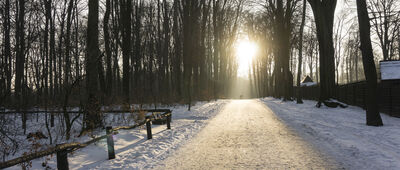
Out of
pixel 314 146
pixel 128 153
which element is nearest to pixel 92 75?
pixel 128 153

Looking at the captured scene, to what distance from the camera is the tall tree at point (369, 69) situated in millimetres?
8906

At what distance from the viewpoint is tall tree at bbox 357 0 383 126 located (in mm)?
8906

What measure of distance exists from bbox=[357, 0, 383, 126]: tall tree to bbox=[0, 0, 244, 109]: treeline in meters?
10.2

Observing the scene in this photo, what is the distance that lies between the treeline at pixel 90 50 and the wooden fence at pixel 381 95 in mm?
11888

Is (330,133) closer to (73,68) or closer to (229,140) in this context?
(229,140)

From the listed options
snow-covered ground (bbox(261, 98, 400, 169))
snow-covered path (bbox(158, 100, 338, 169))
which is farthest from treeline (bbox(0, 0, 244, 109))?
snow-covered ground (bbox(261, 98, 400, 169))

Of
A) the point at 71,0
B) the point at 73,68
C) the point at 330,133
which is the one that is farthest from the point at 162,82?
the point at 330,133

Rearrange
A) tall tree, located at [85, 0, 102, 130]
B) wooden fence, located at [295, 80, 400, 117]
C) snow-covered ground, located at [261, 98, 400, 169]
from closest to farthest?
snow-covered ground, located at [261, 98, 400, 169]
tall tree, located at [85, 0, 102, 130]
wooden fence, located at [295, 80, 400, 117]

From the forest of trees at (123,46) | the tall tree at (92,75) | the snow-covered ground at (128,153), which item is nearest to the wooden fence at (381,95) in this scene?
the forest of trees at (123,46)

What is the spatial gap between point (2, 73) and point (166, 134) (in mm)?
6025

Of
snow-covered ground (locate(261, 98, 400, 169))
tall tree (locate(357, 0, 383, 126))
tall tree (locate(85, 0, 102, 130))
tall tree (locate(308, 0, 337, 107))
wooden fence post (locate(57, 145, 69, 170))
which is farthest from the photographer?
tall tree (locate(308, 0, 337, 107))

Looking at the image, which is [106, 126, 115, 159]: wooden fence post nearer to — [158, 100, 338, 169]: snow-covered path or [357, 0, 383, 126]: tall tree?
[158, 100, 338, 169]: snow-covered path

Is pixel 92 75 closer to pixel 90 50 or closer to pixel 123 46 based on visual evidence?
pixel 90 50

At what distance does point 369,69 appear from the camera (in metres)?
9.07
